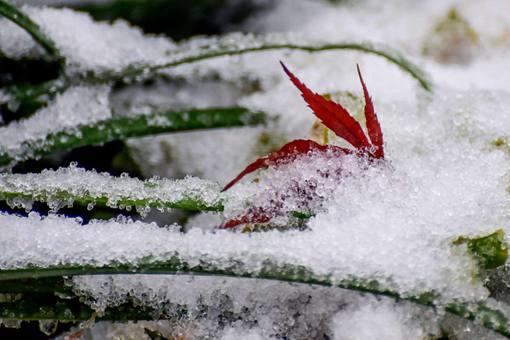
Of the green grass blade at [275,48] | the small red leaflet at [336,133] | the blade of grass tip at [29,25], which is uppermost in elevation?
the green grass blade at [275,48]

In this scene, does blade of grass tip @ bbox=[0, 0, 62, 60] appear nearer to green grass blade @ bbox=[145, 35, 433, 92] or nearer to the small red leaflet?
green grass blade @ bbox=[145, 35, 433, 92]

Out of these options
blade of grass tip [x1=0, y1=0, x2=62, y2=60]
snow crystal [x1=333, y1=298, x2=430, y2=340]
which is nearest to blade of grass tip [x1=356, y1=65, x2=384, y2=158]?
snow crystal [x1=333, y1=298, x2=430, y2=340]

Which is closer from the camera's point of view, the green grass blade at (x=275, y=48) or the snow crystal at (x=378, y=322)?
the snow crystal at (x=378, y=322)

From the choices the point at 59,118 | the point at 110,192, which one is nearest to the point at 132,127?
the point at 59,118

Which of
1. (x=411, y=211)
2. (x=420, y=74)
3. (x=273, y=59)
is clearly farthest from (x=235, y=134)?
(x=411, y=211)

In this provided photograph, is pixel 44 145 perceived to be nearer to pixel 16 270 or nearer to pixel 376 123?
pixel 16 270

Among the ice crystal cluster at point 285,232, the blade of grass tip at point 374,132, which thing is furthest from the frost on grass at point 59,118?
the blade of grass tip at point 374,132

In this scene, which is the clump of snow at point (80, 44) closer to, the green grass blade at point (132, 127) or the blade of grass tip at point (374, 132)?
the green grass blade at point (132, 127)
